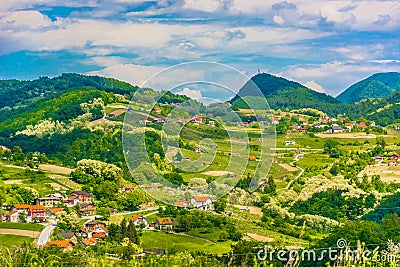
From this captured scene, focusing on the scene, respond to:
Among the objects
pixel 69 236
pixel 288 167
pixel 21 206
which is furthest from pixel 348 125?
pixel 69 236

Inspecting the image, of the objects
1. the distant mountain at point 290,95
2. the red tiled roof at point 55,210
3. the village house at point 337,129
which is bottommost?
the red tiled roof at point 55,210

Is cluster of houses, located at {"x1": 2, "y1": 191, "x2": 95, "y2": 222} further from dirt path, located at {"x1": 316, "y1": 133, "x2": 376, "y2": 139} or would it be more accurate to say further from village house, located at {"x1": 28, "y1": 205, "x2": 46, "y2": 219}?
dirt path, located at {"x1": 316, "y1": 133, "x2": 376, "y2": 139}

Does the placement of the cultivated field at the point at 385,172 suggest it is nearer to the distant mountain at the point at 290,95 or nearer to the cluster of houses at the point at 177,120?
the cluster of houses at the point at 177,120

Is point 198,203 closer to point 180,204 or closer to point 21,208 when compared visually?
point 180,204

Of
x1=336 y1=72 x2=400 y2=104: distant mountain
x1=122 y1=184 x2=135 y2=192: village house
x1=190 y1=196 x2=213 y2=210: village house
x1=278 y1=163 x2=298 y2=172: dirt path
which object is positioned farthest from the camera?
x1=336 y1=72 x2=400 y2=104: distant mountain

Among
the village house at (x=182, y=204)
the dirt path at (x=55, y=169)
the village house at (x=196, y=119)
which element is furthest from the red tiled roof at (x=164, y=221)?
the dirt path at (x=55, y=169)

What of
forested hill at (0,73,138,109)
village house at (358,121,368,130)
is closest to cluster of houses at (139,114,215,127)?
village house at (358,121,368,130)
